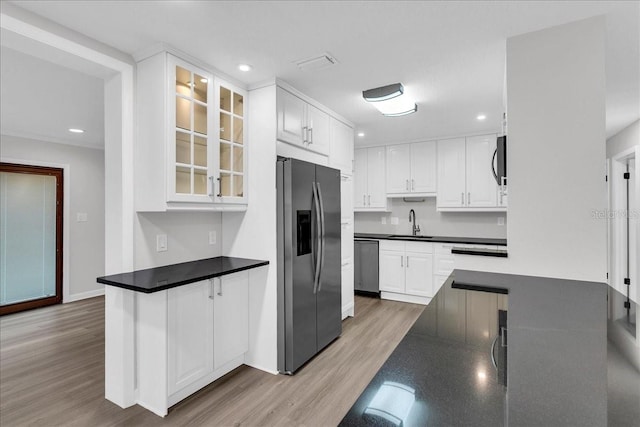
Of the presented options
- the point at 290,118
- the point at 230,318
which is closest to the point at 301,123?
the point at 290,118

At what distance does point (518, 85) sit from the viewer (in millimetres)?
1920

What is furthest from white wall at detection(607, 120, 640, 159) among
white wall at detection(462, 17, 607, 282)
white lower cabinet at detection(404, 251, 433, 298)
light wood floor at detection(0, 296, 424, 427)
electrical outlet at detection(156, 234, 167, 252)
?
electrical outlet at detection(156, 234, 167, 252)

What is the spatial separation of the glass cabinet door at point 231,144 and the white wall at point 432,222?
2.99m

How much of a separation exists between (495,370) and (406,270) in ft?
12.3

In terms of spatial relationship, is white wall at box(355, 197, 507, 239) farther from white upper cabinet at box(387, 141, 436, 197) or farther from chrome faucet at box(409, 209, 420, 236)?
white upper cabinet at box(387, 141, 436, 197)

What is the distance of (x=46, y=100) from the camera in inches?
120

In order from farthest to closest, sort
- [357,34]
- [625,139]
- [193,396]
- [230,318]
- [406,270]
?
[406,270]
[625,139]
[230,318]
[193,396]
[357,34]

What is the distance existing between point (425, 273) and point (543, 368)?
11.9ft

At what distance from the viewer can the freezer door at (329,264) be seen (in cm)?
282

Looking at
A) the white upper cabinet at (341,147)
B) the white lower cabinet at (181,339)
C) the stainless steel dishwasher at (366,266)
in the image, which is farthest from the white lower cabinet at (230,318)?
the stainless steel dishwasher at (366,266)

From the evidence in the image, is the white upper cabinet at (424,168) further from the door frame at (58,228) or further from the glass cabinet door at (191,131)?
the door frame at (58,228)

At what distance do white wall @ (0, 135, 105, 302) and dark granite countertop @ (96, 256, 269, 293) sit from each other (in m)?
3.28

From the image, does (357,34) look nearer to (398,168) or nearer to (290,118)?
(290,118)

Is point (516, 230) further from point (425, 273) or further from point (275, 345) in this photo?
point (425, 273)
